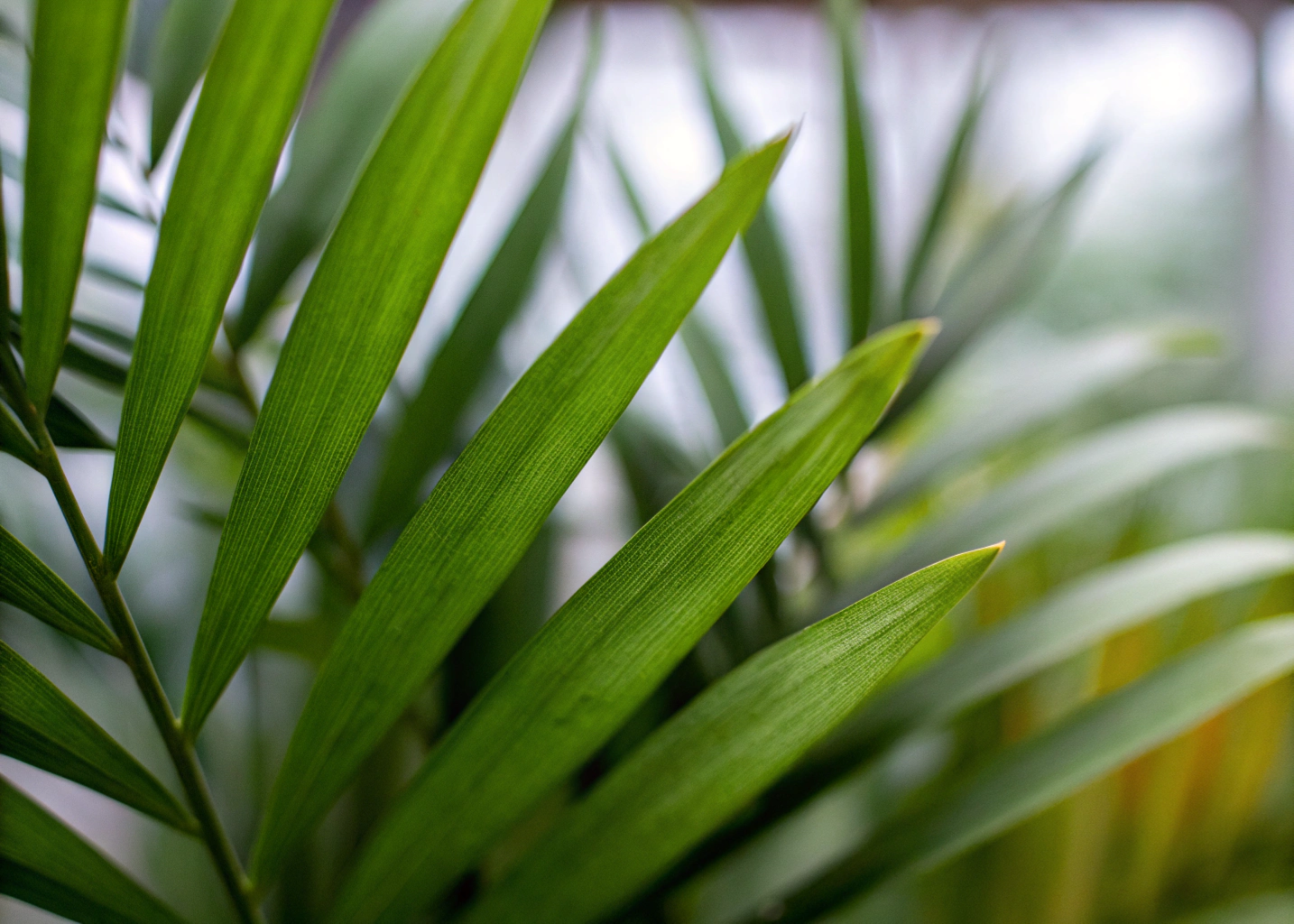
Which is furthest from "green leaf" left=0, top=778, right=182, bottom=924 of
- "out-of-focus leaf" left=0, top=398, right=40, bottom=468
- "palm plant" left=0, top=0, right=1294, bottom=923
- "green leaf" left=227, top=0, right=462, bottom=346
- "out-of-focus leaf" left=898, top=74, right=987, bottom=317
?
"out-of-focus leaf" left=898, top=74, right=987, bottom=317

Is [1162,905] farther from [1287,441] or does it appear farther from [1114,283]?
[1114,283]

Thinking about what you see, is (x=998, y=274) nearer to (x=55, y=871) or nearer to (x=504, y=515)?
(x=504, y=515)

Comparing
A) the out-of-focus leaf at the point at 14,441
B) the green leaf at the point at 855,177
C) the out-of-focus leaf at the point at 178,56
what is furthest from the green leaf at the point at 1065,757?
the out-of-focus leaf at the point at 178,56

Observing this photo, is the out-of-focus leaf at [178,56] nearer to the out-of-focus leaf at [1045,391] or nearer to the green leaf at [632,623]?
the green leaf at [632,623]

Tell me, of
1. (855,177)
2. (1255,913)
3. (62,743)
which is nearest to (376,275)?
(62,743)

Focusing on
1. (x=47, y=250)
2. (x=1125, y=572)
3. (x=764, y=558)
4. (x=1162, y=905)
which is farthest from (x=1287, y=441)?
(x=47, y=250)
